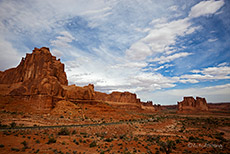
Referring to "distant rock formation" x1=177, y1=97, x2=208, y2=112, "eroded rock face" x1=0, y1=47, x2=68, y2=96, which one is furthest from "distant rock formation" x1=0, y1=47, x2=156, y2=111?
"distant rock formation" x1=177, y1=97, x2=208, y2=112

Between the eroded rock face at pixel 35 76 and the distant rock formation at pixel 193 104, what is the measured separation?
109355 mm

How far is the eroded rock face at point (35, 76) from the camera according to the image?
36562mm

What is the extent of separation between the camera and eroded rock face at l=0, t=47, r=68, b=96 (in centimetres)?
3656

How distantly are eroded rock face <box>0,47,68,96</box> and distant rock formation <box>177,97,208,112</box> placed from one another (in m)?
109

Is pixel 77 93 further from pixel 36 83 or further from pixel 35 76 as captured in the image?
pixel 35 76

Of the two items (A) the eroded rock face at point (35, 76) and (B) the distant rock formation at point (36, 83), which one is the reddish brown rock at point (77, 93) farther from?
(A) the eroded rock face at point (35, 76)

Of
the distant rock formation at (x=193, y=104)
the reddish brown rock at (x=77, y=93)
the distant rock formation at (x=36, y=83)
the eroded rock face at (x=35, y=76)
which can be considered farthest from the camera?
the distant rock formation at (x=193, y=104)

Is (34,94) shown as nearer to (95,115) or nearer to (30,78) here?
(30,78)

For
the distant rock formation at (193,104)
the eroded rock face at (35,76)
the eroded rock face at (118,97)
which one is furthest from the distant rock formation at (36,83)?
the distant rock formation at (193,104)

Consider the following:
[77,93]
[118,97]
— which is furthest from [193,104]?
[77,93]

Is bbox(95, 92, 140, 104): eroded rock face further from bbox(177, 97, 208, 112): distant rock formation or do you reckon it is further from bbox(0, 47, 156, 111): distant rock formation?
bbox(0, 47, 156, 111): distant rock formation

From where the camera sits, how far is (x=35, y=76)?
38.1 metres

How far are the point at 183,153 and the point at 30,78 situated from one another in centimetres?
4038

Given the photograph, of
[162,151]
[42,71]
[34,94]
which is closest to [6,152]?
[162,151]
